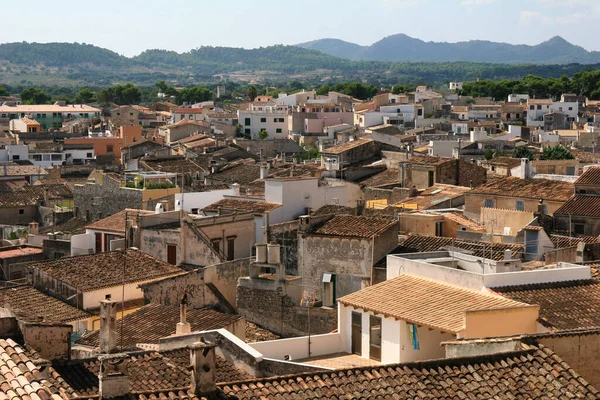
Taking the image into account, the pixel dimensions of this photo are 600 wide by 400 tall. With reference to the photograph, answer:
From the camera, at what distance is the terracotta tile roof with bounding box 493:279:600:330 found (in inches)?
596

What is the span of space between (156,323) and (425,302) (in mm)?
6482

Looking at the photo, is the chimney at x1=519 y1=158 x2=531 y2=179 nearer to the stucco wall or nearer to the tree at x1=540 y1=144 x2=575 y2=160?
the stucco wall

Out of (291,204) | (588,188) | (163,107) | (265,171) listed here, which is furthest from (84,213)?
(163,107)

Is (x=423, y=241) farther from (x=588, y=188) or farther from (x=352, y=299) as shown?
(x=588, y=188)

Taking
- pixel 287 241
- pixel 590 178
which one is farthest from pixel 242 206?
pixel 590 178

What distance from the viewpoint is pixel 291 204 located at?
1183 inches

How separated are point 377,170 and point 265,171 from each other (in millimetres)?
5487

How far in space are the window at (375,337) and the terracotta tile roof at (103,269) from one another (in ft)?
31.0

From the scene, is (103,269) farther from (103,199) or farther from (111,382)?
(111,382)

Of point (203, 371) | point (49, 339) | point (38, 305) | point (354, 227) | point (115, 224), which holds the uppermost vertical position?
point (203, 371)

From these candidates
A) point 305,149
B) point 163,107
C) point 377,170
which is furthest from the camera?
point 163,107

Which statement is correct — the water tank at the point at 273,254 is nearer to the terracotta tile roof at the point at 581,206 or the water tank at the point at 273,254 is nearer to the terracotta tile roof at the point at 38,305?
the terracotta tile roof at the point at 38,305

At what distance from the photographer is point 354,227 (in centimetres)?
2239

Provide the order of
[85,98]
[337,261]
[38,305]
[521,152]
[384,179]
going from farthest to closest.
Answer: [85,98], [521,152], [384,179], [38,305], [337,261]
